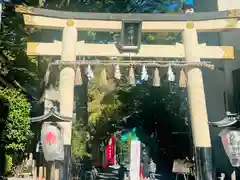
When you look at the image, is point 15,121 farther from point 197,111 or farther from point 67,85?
point 197,111

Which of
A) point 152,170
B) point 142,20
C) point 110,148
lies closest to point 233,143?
point 142,20

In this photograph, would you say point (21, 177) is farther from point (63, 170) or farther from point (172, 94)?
point (172, 94)

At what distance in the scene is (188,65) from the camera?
34.3 ft

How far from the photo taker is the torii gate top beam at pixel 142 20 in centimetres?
1064

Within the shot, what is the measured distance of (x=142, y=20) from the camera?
35.4 feet

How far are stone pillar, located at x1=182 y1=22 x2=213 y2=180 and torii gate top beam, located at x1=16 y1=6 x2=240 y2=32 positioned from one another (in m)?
0.35

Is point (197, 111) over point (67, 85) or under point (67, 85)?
under

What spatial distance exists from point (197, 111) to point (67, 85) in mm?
4414

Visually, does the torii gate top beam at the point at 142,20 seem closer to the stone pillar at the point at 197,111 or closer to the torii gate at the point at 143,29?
the torii gate at the point at 143,29

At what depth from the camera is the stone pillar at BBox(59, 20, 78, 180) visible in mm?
9577

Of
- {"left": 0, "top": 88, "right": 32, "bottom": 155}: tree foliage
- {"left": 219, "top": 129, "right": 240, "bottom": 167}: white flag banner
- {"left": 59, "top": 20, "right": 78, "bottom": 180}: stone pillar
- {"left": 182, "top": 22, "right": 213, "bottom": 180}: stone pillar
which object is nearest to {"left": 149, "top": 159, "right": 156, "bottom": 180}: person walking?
{"left": 182, "top": 22, "right": 213, "bottom": 180}: stone pillar

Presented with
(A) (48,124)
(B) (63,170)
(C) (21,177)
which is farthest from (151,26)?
(C) (21,177)

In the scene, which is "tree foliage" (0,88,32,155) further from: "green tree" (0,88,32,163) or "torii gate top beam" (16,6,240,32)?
"torii gate top beam" (16,6,240,32)

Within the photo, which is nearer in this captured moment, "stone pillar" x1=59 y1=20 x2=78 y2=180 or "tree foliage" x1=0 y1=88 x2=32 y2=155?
"stone pillar" x1=59 y1=20 x2=78 y2=180
